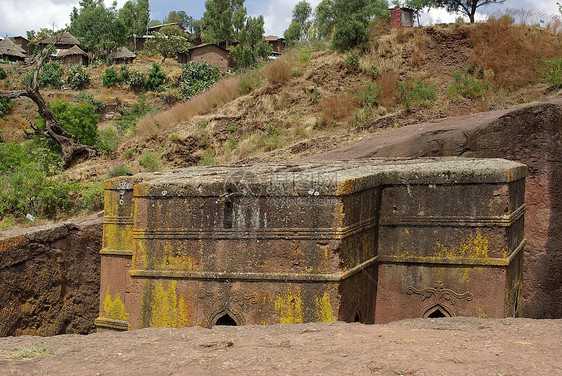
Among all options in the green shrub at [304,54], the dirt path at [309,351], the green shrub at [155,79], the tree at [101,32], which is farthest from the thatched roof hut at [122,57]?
the dirt path at [309,351]

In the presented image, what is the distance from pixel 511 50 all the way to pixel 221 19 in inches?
1337

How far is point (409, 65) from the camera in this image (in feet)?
53.7

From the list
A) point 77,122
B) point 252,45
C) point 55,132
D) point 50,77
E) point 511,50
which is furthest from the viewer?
point 252,45

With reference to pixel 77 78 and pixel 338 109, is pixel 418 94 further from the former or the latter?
pixel 77 78

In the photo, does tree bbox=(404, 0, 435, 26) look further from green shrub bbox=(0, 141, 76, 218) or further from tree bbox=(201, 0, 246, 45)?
tree bbox=(201, 0, 246, 45)

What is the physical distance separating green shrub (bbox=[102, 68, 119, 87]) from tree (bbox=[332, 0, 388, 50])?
21.5 m

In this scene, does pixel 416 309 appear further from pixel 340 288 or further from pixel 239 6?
pixel 239 6

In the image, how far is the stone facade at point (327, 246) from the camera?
5391mm

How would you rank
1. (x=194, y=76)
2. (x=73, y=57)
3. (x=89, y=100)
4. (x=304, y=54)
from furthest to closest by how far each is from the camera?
(x=73, y=57) → (x=194, y=76) → (x=89, y=100) → (x=304, y=54)

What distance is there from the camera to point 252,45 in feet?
122

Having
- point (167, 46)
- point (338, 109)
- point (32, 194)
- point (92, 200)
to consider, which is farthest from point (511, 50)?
point (167, 46)

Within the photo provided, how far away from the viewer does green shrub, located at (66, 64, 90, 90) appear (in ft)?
117

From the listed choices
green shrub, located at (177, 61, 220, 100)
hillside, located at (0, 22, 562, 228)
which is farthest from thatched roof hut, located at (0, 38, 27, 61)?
hillside, located at (0, 22, 562, 228)

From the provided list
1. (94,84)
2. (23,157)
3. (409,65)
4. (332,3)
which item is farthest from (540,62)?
(94,84)
